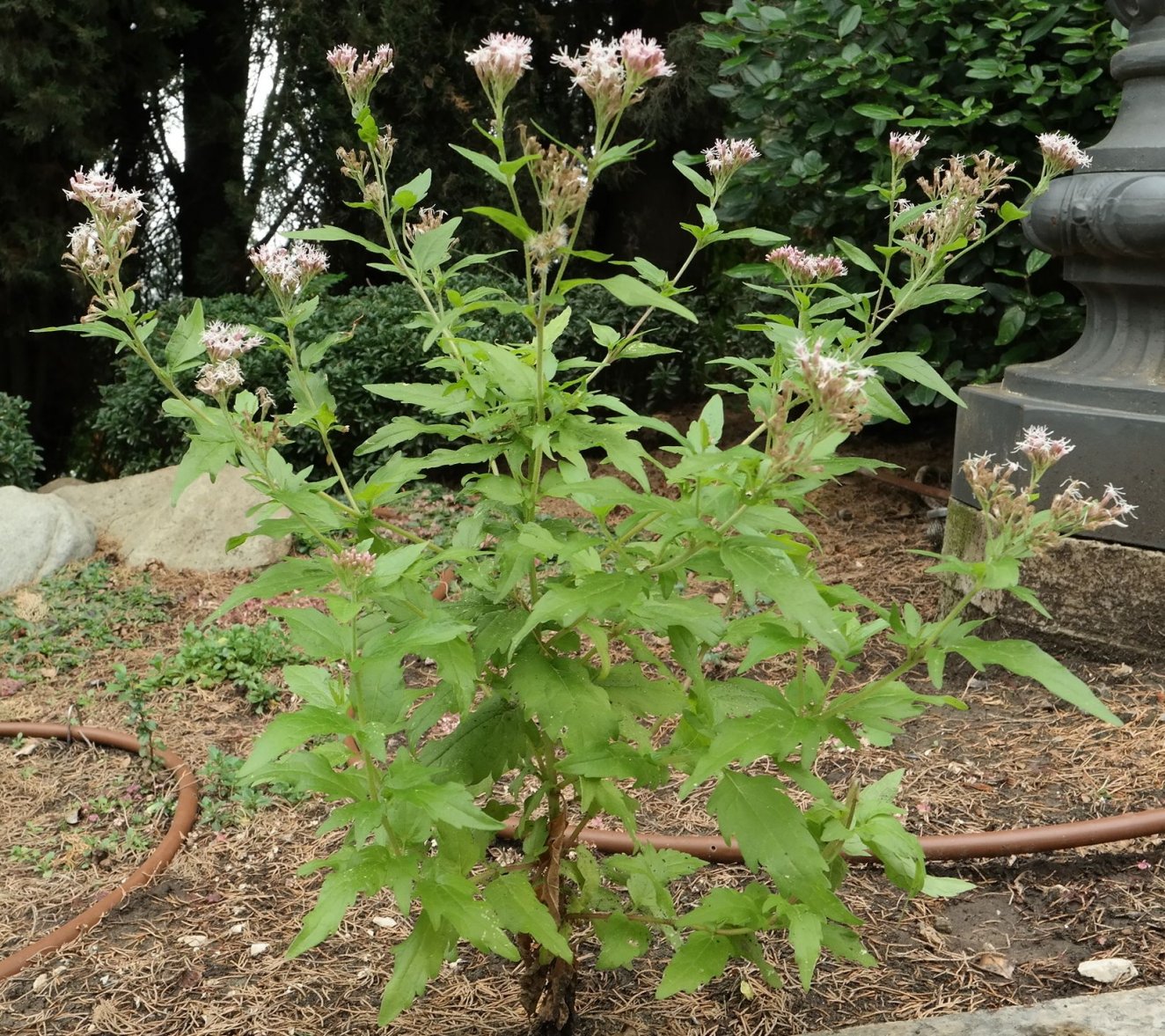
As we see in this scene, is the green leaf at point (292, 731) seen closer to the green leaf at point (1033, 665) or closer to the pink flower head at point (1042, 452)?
Result: the green leaf at point (1033, 665)

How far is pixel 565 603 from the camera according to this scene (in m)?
1.48

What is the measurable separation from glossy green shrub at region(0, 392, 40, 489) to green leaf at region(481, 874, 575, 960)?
5.91m

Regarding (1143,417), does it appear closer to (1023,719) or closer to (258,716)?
(1023,719)

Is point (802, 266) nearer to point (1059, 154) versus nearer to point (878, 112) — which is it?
point (1059, 154)

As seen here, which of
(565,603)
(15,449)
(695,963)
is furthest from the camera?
(15,449)

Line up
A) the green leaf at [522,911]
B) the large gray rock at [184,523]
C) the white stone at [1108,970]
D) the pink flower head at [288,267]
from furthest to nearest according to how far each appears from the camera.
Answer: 1. the large gray rock at [184,523]
2. the white stone at [1108,970]
3. the pink flower head at [288,267]
4. the green leaf at [522,911]

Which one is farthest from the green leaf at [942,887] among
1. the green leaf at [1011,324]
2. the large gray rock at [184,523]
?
the large gray rock at [184,523]

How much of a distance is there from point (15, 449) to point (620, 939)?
19.5 feet

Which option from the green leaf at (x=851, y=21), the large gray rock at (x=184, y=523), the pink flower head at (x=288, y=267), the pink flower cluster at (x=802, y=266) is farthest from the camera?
the large gray rock at (x=184, y=523)

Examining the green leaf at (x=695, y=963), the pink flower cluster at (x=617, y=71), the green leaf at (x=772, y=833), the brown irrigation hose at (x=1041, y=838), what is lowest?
the brown irrigation hose at (x=1041, y=838)

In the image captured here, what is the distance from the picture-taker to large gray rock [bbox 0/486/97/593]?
5254 mm

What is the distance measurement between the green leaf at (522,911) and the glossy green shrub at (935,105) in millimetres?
3192

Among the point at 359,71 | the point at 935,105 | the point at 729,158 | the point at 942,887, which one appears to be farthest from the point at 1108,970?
the point at 935,105

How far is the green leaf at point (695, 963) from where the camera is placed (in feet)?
5.85
